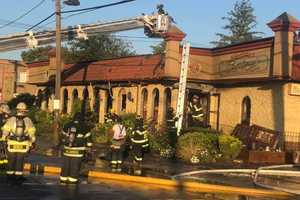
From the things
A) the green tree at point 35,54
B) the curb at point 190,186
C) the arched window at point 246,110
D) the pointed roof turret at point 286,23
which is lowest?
the curb at point 190,186

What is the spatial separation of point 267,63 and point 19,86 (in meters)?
44.7

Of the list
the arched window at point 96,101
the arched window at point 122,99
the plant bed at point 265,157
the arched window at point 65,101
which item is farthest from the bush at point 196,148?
the arched window at point 65,101

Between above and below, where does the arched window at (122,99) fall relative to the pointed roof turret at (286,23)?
below

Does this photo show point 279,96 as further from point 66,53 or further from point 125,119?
point 66,53

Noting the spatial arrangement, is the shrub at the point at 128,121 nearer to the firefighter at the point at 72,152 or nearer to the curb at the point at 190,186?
the curb at the point at 190,186

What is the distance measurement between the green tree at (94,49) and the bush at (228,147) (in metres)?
44.2

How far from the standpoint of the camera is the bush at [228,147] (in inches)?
931

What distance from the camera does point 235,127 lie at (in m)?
26.9

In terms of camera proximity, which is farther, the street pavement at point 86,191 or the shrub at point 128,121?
the shrub at point 128,121

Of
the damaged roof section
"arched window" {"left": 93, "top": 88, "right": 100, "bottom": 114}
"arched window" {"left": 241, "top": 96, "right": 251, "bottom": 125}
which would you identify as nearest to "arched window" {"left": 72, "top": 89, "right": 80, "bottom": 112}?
the damaged roof section

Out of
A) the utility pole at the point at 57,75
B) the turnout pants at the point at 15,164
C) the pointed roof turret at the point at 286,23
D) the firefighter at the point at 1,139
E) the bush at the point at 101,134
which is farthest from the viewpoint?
the utility pole at the point at 57,75

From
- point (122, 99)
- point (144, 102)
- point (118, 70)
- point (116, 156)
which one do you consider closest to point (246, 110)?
point (144, 102)

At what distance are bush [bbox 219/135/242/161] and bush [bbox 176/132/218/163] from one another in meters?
0.34

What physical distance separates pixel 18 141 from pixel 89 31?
28.7 metres
